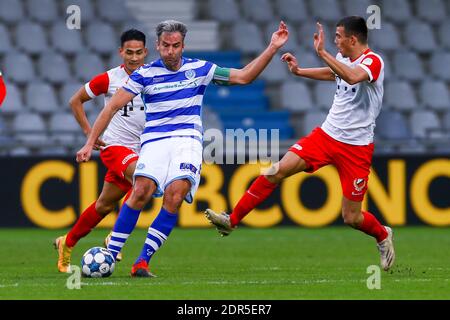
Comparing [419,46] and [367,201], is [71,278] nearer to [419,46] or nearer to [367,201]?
[367,201]

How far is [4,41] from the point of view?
17812 mm

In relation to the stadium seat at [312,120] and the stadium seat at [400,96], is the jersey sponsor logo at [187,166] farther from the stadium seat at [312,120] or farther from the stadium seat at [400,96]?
the stadium seat at [400,96]

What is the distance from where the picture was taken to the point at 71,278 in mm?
8469

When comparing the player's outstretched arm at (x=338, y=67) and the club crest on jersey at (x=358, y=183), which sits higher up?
the player's outstretched arm at (x=338, y=67)

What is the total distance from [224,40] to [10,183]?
510 cm

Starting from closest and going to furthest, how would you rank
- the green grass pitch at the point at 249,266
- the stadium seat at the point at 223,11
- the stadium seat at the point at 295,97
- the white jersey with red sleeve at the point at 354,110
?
the green grass pitch at the point at 249,266, the white jersey with red sleeve at the point at 354,110, the stadium seat at the point at 295,97, the stadium seat at the point at 223,11

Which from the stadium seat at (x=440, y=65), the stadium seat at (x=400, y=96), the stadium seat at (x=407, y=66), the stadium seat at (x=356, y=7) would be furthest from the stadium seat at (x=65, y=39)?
the stadium seat at (x=440, y=65)

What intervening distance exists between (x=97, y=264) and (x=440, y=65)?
11.3m

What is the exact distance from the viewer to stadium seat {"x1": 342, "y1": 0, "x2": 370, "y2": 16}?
61.4 ft

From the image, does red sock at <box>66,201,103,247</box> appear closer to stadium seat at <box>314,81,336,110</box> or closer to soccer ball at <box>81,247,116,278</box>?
soccer ball at <box>81,247,116,278</box>

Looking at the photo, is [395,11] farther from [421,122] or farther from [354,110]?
[354,110]

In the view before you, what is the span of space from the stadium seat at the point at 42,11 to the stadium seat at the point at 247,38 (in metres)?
2.89

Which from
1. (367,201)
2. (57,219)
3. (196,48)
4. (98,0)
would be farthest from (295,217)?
(98,0)

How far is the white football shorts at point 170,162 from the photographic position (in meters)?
8.61
